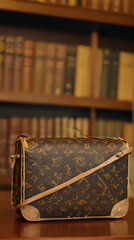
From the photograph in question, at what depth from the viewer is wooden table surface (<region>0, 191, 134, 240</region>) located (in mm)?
687

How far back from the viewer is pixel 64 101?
1.81 metres

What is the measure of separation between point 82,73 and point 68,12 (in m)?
0.34

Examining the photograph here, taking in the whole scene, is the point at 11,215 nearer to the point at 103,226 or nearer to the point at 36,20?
the point at 103,226

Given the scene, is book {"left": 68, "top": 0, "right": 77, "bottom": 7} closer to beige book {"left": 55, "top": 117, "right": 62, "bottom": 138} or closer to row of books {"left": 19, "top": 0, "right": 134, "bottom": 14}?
row of books {"left": 19, "top": 0, "right": 134, "bottom": 14}

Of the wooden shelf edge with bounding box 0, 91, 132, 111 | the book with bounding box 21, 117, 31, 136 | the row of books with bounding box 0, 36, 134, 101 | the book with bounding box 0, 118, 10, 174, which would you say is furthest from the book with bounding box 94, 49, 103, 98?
the book with bounding box 0, 118, 10, 174

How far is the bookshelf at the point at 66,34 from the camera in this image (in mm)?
1753

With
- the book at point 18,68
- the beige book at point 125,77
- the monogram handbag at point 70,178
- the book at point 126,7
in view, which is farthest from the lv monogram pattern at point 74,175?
the book at point 126,7

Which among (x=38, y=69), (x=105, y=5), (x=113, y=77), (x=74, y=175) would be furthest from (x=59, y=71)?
(x=74, y=175)

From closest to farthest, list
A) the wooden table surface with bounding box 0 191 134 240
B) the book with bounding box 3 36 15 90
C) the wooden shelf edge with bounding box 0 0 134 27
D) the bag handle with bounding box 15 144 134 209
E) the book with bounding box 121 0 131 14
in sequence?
the wooden table surface with bounding box 0 191 134 240
the bag handle with bounding box 15 144 134 209
the wooden shelf edge with bounding box 0 0 134 27
the book with bounding box 3 36 15 90
the book with bounding box 121 0 131 14

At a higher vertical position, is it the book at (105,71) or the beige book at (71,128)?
the book at (105,71)

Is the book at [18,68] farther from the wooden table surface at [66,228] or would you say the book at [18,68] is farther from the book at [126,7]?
the wooden table surface at [66,228]

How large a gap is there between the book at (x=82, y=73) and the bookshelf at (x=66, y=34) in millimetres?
46

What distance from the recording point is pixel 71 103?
182cm

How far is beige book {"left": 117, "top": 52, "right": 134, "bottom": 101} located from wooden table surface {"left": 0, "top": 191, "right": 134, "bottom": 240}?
4.00 feet
